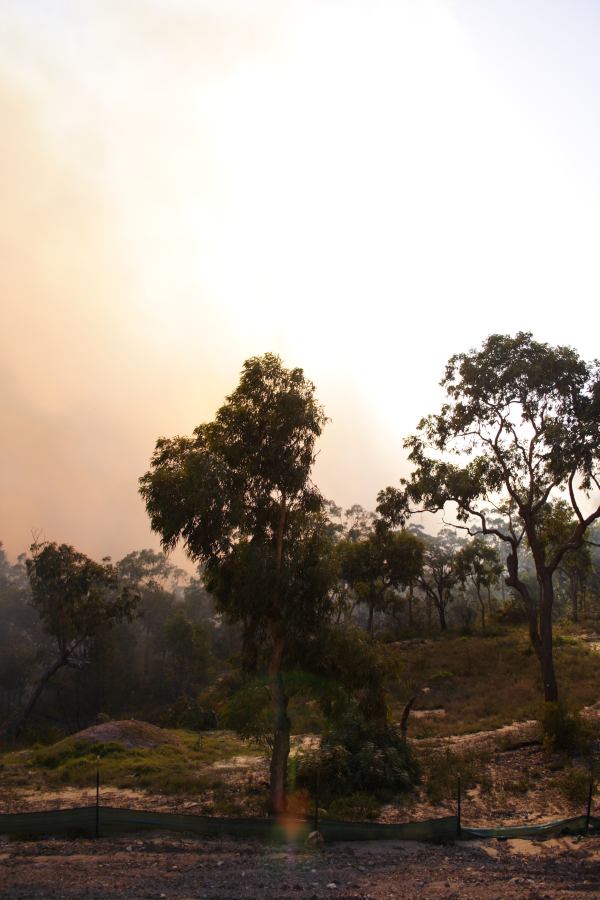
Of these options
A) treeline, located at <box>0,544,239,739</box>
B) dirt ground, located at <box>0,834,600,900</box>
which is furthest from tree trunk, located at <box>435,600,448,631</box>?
dirt ground, located at <box>0,834,600,900</box>

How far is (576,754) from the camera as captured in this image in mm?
22016

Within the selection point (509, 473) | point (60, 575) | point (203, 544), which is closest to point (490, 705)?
point (509, 473)

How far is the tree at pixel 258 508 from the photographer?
16.6 metres

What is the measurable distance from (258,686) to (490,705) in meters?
20.4

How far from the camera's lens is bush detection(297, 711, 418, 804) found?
1948 centimetres

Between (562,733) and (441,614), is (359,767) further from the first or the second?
(441,614)

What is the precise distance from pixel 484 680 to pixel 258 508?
27703mm

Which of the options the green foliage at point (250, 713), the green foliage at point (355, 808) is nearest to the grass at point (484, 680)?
the green foliage at point (355, 808)

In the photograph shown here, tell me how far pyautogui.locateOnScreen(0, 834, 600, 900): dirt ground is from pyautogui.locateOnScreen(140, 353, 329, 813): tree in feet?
12.6

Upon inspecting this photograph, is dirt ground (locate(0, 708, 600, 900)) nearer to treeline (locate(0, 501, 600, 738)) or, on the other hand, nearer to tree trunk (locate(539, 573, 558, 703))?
tree trunk (locate(539, 573, 558, 703))

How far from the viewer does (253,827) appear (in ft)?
49.0

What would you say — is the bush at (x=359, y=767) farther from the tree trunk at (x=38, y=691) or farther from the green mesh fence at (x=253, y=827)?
the tree trunk at (x=38, y=691)

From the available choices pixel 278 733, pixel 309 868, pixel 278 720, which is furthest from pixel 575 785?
pixel 309 868

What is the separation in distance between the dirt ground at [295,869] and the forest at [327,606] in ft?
11.5
